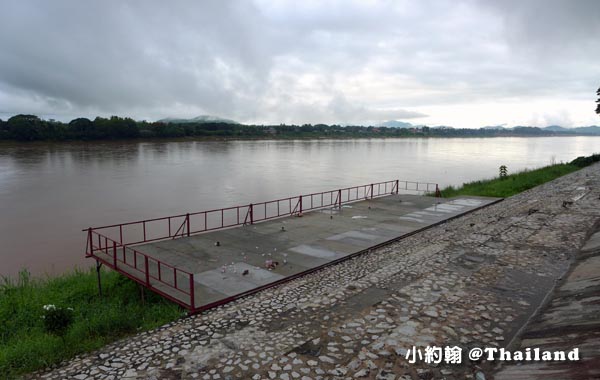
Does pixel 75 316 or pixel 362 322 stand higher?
pixel 362 322

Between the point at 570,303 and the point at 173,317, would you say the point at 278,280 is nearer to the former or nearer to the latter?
the point at 173,317

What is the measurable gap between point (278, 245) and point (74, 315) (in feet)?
21.4

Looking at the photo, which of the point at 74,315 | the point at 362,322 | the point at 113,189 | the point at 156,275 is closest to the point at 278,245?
the point at 156,275

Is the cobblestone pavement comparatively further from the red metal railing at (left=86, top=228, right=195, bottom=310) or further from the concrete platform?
the red metal railing at (left=86, top=228, right=195, bottom=310)

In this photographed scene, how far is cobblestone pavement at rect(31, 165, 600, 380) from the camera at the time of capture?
6.67 meters

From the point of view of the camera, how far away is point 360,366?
6.61m

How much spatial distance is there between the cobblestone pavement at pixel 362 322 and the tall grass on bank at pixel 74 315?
58 centimetres

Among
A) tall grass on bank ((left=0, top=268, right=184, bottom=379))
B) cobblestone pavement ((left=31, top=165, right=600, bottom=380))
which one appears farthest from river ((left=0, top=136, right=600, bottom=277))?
cobblestone pavement ((left=31, top=165, right=600, bottom=380))

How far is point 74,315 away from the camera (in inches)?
410

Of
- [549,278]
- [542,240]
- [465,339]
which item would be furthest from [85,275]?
[542,240]

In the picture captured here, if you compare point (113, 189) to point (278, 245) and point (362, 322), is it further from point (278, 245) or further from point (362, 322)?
point (362, 322)

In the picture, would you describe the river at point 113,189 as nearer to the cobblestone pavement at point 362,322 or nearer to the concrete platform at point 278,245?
the concrete platform at point 278,245

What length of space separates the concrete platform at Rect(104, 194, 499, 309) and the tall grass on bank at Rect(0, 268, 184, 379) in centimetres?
83

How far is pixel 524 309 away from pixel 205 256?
29.3 feet
